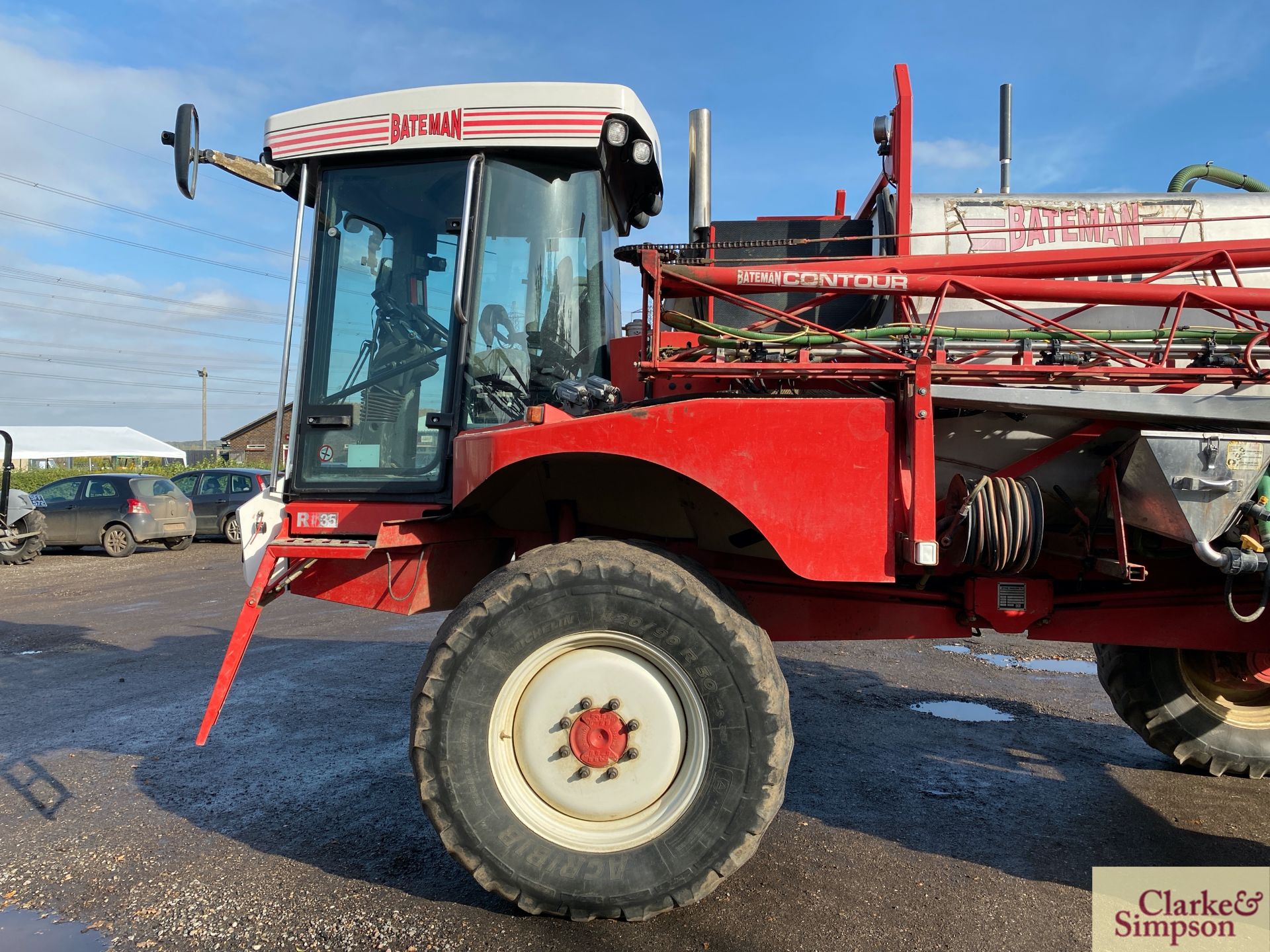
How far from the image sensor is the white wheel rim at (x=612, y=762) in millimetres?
2809

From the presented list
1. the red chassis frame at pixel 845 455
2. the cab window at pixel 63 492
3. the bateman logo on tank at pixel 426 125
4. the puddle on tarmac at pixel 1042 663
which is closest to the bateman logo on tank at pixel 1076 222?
the red chassis frame at pixel 845 455

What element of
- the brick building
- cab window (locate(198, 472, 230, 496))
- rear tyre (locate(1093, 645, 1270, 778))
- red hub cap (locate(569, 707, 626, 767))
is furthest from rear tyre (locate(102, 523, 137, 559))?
the brick building

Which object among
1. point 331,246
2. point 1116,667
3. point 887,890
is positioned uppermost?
point 331,246

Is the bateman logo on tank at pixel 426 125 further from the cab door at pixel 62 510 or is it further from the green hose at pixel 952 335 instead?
the cab door at pixel 62 510

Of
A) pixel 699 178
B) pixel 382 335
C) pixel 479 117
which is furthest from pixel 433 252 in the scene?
pixel 699 178

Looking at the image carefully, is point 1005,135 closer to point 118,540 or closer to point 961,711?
point 961,711

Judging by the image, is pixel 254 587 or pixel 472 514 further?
pixel 472 514

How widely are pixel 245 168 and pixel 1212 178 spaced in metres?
4.47

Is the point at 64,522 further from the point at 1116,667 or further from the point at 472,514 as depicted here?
the point at 1116,667

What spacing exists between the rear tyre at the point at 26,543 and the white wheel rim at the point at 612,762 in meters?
14.8

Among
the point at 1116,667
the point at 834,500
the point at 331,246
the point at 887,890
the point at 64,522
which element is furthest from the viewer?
the point at 64,522

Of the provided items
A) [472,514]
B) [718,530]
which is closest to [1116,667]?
[718,530]

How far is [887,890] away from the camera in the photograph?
3.01 m

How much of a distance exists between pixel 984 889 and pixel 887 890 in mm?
348
